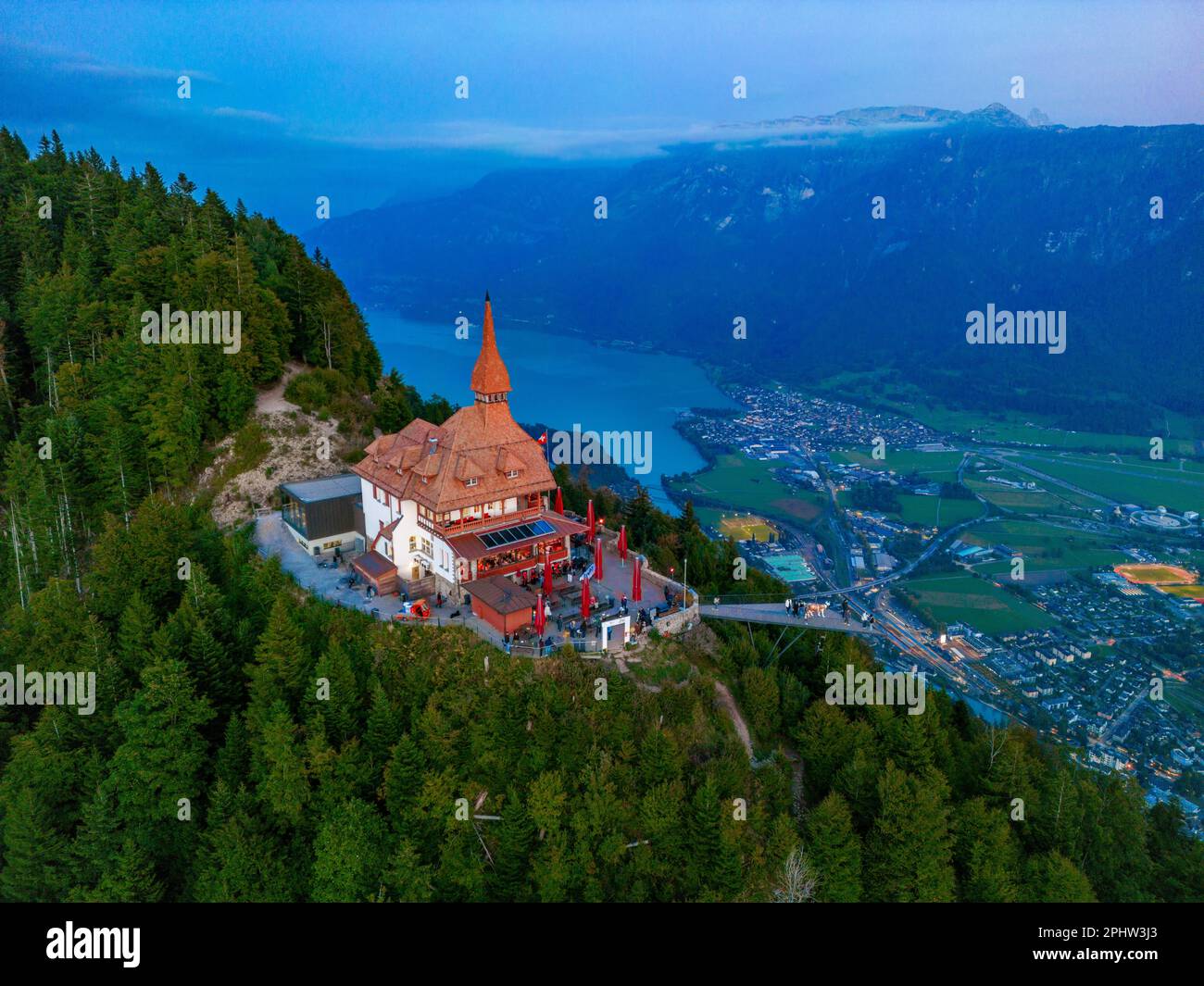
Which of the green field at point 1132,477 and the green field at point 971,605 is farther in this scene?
the green field at point 1132,477

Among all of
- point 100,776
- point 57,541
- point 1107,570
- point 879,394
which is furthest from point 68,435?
point 879,394

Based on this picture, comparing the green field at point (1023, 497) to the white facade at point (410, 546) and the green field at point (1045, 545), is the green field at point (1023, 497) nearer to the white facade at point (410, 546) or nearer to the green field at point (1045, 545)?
the green field at point (1045, 545)

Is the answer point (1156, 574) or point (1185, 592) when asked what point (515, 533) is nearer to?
point (1185, 592)

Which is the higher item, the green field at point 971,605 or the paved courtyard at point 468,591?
the paved courtyard at point 468,591

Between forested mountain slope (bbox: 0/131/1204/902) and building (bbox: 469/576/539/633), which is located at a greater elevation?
building (bbox: 469/576/539/633)

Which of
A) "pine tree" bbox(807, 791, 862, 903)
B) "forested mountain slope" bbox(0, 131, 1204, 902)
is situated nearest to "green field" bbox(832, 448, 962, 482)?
"forested mountain slope" bbox(0, 131, 1204, 902)

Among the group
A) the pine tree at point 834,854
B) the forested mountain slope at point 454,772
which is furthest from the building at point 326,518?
the pine tree at point 834,854

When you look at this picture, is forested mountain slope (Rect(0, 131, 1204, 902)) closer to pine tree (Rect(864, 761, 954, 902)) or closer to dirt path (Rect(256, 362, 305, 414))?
pine tree (Rect(864, 761, 954, 902))
